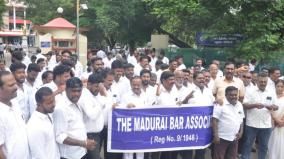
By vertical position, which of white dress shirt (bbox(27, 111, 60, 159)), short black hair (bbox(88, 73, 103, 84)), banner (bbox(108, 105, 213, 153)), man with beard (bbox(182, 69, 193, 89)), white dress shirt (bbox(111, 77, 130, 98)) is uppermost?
short black hair (bbox(88, 73, 103, 84))

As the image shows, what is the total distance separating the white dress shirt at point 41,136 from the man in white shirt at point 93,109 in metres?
1.12

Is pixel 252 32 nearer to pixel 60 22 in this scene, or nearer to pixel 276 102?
pixel 276 102

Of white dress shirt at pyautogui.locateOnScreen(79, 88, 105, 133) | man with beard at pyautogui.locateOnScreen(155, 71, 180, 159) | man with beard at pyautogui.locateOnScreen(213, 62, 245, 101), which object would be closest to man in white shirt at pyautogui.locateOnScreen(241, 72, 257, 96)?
man with beard at pyautogui.locateOnScreen(213, 62, 245, 101)

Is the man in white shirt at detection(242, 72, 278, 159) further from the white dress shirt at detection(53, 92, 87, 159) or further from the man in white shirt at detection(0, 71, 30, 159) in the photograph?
the man in white shirt at detection(0, 71, 30, 159)

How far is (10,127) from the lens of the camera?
4.09 meters

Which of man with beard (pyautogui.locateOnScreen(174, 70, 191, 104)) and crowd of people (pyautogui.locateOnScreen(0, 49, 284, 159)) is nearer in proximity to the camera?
crowd of people (pyautogui.locateOnScreen(0, 49, 284, 159))

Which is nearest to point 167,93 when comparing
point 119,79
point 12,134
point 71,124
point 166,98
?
point 166,98

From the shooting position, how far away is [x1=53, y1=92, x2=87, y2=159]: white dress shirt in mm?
4949

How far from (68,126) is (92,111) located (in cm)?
68

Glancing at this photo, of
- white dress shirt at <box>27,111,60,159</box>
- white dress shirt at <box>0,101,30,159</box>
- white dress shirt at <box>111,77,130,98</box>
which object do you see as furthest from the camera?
white dress shirt at <box>111,77,130,98</box>

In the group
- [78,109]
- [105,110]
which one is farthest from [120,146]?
[78,109]

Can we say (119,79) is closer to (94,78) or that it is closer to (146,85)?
(146,85)

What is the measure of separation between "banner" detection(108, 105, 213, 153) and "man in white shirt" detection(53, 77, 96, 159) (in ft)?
4.49

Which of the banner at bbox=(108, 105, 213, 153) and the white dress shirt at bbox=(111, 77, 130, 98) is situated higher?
the white dress shirt at bbox=(111, 77, 130, 98)
